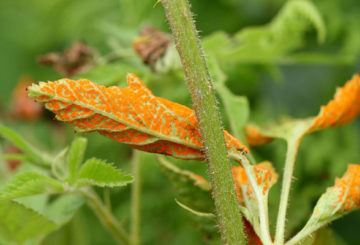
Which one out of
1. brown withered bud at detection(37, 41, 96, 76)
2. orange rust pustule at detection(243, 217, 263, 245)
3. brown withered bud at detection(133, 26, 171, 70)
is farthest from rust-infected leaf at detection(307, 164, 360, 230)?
brown withered bud at detection(37, 41, 96, 76)

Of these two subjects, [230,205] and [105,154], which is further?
[105,154]

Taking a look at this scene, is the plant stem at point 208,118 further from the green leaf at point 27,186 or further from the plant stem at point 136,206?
the plant stem at point 136,206

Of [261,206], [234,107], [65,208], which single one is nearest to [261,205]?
[261,206]

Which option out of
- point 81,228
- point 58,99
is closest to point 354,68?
point 81,228

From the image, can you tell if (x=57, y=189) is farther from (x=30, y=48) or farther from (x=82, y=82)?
(x=30, y=48)

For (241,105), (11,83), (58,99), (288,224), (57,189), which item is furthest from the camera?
(11,83)

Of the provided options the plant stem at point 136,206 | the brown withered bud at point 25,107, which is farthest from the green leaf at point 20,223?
the brown withered bud at point 25,107

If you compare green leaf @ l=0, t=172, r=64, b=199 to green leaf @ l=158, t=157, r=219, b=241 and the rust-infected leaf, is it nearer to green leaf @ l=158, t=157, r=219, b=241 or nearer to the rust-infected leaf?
green leaf @ l=158, t=157, r=219, b=241
